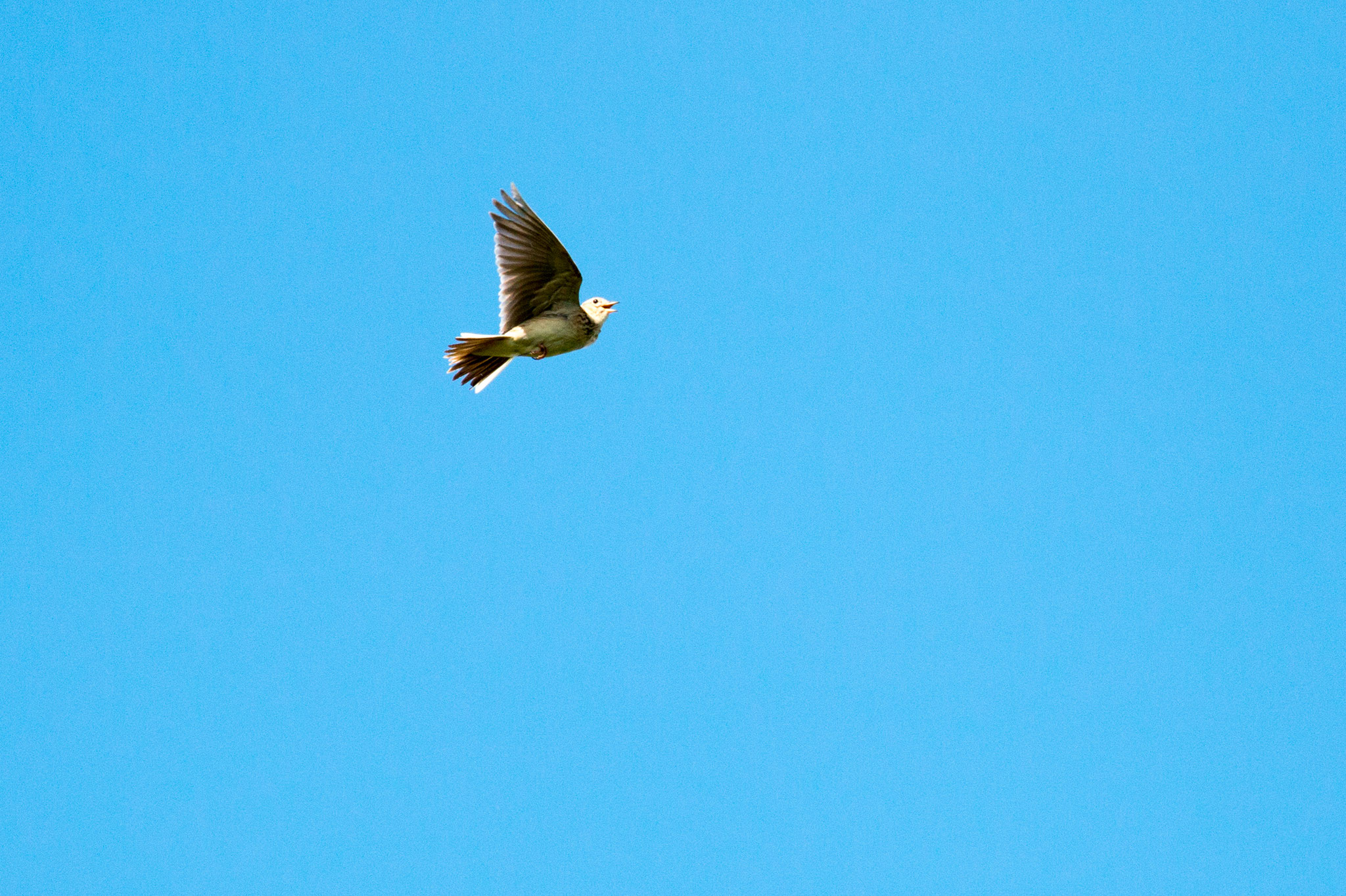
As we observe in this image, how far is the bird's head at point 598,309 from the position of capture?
12758 millimetres

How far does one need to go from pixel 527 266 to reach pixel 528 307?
49cm

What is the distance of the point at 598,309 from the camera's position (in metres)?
12.8

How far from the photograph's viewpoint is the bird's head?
12.8 meters

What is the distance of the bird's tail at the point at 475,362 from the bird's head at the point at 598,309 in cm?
102

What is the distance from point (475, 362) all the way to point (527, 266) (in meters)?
1.21

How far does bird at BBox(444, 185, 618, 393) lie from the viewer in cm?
1205

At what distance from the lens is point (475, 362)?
12.6m

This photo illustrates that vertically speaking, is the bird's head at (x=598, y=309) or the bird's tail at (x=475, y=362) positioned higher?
the bird's head at (x=598, y=309)

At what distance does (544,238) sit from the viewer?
39.4 ft

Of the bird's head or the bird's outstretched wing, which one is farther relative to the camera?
the bird's head

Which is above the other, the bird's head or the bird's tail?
the bird's head

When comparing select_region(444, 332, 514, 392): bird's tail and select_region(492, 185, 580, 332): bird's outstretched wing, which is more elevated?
select_region(492, 185, 580, 332): bird's outstretched wing

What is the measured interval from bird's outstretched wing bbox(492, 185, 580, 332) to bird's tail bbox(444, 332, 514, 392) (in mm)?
410

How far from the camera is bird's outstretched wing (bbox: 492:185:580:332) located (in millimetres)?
11969
